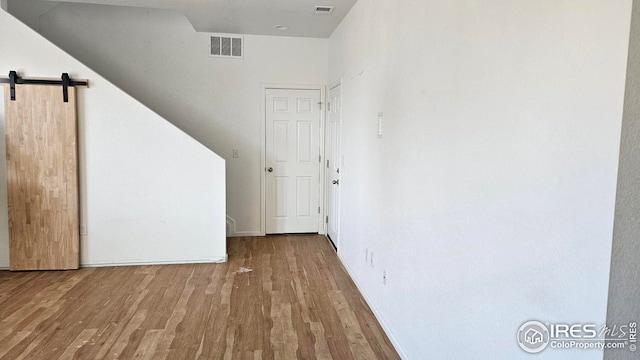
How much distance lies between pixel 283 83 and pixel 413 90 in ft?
11.2

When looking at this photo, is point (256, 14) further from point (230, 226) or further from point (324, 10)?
point (230, 226)

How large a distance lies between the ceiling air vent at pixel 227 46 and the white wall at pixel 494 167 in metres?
2.82

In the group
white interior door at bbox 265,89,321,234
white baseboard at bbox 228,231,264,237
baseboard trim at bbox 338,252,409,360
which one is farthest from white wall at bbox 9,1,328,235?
baseboard trim at bbox 338,252,409,360

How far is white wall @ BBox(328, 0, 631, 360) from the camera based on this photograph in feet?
4.00

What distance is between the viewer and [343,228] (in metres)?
4.85

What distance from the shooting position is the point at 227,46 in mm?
5703

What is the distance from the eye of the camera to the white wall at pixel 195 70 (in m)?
5.46

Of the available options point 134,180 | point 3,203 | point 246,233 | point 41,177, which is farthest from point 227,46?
point 3,203

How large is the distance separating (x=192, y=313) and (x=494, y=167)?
2683 mm

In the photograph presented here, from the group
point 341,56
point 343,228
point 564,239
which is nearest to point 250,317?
point 343,228

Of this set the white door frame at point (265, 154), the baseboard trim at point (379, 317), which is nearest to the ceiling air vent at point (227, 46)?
the white door frame at point (265, 154)

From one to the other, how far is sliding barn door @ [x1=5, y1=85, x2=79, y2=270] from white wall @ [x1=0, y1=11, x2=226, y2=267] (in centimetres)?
12

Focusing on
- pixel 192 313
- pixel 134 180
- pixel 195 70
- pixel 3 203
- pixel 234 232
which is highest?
pixel 195 70

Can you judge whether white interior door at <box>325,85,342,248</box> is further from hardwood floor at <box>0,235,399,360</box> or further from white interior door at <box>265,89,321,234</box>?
hardwood floor at <box>0,235,399,360</box>
